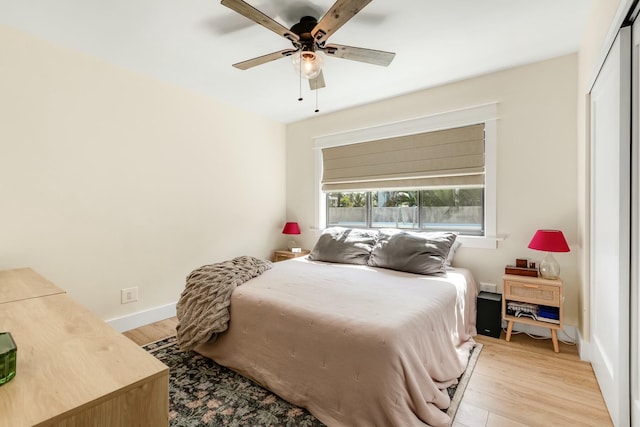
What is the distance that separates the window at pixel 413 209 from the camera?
3.08 meters

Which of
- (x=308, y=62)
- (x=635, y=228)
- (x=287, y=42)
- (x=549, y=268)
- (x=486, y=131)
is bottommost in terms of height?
(x=549, y=268)

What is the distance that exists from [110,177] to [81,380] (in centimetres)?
242

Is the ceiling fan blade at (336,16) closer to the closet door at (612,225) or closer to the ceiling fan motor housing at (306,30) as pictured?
the ceiling fan motor housing at (306,30)

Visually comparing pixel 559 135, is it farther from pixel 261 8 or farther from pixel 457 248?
pixel 261 8

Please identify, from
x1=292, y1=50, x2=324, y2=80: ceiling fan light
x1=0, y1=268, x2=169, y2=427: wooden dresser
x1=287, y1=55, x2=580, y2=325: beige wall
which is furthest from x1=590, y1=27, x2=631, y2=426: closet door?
x1=0, y1=268, x2=169, y2=427: wooden dresser

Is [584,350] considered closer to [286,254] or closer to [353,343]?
[353,343]

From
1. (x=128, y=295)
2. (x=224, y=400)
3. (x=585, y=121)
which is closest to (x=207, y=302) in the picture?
(x=224, y=400)

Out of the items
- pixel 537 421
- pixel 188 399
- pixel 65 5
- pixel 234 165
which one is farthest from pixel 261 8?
pixel 537 421

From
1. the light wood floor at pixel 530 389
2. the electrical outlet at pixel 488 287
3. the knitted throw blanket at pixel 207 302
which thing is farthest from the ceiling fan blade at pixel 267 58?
the electrical outlet at pixel 488 287

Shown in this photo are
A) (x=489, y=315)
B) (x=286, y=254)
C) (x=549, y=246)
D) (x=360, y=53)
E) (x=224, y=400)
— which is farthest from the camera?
(x=286, y=254)

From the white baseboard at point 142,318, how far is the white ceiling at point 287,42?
2.30 meters

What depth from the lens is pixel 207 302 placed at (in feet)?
7.00

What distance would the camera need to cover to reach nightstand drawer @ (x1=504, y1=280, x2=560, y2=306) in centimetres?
231

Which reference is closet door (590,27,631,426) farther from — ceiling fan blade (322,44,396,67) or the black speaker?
ceiling fan blade (322,44,396,67)
